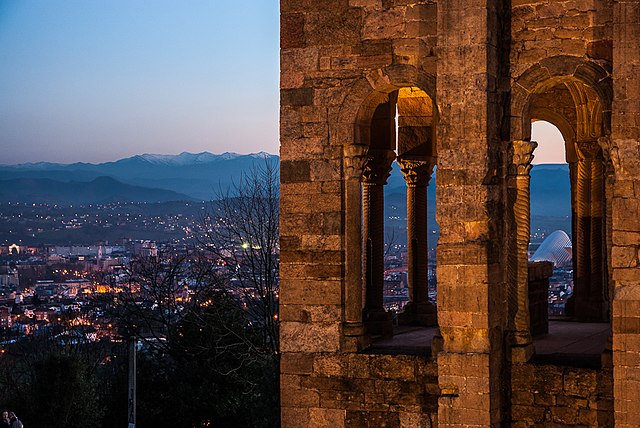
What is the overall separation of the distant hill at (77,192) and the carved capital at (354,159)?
66.1 meters

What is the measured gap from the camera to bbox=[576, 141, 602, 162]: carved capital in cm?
1861

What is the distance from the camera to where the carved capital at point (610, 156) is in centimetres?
1326

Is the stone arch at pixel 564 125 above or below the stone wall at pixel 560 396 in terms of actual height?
above

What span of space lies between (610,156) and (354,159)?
298 centimetres

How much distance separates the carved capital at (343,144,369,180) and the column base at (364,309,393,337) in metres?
2.70

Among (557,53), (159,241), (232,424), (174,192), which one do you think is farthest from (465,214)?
(174,192)

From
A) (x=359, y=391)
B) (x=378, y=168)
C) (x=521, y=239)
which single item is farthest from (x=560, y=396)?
(x=378, y=168)

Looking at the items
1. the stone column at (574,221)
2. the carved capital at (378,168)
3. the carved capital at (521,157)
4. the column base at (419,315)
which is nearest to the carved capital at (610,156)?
the carved capital at (521,157)

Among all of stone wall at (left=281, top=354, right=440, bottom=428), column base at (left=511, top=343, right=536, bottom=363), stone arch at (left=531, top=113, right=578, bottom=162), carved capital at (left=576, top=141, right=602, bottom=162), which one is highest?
stone arch at (left=531, top=113, right=578, bottom=162)

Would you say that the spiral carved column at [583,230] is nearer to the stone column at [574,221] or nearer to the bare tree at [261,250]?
the stone column at [574,221]

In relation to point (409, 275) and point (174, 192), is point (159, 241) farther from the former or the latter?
point (409, 275)

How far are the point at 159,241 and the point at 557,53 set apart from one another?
4731 centimetres

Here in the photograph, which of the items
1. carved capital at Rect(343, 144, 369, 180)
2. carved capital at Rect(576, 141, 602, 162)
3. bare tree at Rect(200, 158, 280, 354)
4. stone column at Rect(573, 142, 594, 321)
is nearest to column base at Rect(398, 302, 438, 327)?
stone column at Rect(573, 142, 594, 321)

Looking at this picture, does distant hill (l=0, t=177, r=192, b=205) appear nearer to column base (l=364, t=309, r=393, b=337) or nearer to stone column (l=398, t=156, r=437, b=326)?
stone column (l=398, t=156, r=437, b=326)
